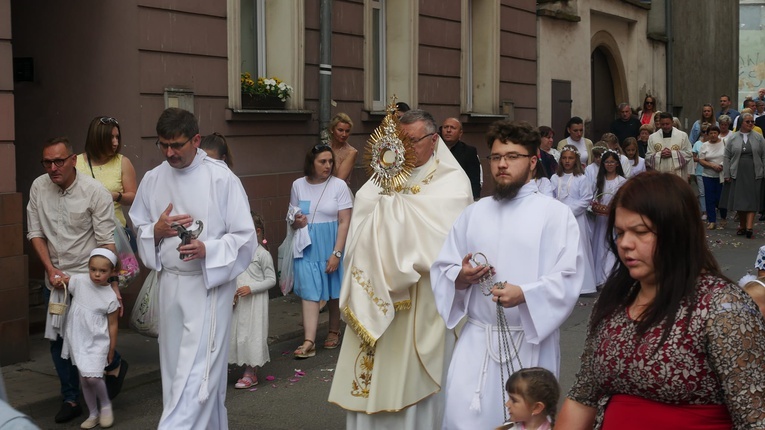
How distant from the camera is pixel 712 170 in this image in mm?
20047

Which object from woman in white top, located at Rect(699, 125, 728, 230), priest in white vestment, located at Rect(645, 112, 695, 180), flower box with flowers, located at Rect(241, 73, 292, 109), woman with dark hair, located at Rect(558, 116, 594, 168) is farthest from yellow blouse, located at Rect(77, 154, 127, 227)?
woman in white top, located at Rect(699, 125, 728, 230)

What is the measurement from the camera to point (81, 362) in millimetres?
7113

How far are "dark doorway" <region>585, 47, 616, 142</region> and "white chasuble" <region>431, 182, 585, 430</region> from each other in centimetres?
1887

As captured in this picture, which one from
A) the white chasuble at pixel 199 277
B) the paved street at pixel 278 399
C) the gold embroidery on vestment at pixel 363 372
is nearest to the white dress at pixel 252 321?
the paved street at pixel 278 399

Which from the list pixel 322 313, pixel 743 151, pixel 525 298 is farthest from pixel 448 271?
pixel 743 151

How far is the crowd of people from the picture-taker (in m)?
3.19

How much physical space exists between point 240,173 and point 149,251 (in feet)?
18.7

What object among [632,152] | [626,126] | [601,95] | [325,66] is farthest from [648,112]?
[325,66]

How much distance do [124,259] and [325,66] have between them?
224 inches

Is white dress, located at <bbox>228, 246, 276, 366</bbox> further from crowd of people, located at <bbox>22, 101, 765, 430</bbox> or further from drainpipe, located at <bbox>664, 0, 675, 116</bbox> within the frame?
drainpipe, located at <bbox>664, 0, 675, 116</bbox>

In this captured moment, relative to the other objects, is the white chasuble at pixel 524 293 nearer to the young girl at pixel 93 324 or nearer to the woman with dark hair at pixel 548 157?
the young girl at pixel 93 324

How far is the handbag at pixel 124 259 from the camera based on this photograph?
297 inches

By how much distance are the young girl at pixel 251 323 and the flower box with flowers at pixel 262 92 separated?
4013mm

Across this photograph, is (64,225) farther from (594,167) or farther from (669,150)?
(669,150)
